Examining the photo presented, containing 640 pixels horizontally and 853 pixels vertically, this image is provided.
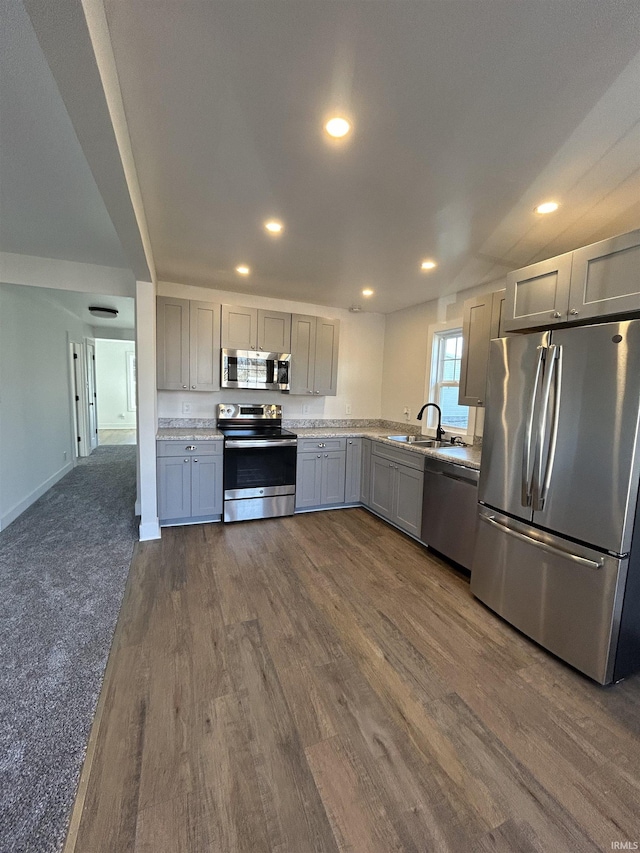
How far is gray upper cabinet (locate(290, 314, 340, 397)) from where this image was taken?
411cm

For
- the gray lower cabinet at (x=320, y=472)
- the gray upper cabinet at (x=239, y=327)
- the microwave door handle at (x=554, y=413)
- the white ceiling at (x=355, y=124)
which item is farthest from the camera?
the gray lower cabinet at (x=320, y=472)

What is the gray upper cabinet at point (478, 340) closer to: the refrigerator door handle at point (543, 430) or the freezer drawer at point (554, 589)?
the refrigerator door handle at point (543, 430)

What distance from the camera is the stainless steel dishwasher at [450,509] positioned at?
2.63 m

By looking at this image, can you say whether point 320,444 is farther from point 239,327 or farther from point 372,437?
point 239,327

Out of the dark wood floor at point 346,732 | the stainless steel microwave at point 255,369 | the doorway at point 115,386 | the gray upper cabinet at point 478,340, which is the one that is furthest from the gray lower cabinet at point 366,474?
the doorway at point 115,386

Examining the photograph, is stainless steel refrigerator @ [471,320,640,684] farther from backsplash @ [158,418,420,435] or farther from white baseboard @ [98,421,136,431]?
white baseboard @ [98,421,136,431]

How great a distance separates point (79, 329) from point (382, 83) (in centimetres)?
644

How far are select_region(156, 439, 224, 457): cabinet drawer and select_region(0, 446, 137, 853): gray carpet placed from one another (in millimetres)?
867

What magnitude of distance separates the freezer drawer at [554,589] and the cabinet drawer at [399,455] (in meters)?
0.92

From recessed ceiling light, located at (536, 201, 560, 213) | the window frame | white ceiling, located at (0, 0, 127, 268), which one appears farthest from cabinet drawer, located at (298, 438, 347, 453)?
recessed ceiling light, located at (536, 201, 560, 213)

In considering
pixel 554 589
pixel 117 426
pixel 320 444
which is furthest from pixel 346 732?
pixel 117 426

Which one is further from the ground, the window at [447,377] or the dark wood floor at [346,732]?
the window at [447,377]

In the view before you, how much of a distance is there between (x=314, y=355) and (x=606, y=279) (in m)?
2.89

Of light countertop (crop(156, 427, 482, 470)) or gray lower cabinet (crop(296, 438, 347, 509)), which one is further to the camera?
gray lower cabinet (crop(296, 438, 347, 509))
